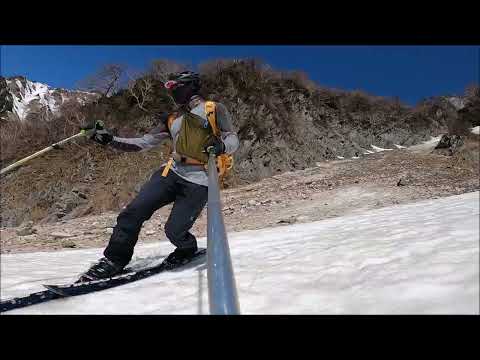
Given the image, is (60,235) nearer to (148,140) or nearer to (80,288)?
(148,140)

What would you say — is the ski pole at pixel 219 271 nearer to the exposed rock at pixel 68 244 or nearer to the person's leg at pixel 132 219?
the person's leg at pixel 132 219

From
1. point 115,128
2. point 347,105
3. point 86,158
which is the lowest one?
point 86,158

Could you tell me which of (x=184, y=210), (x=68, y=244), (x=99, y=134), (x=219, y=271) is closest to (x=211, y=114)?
(x=184, y=210)

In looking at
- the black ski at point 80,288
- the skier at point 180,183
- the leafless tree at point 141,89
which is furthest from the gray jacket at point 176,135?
the leafless tree at point 141,89

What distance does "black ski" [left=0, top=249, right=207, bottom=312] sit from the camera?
75.9 inches

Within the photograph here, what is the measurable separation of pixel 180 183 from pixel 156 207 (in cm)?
25

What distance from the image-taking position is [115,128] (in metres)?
16.2

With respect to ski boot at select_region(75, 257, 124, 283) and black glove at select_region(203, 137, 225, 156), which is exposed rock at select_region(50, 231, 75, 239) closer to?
ski boot at select_region(75, 257, 124, 283)

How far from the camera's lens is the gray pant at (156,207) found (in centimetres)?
266

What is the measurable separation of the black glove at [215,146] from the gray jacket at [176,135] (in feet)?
0.28
